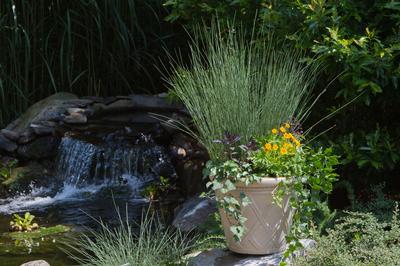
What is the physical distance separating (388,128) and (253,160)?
1.65 metres

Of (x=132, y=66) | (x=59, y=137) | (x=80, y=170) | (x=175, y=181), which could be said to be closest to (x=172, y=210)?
(x=175, y=181)

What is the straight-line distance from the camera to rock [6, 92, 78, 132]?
7.00m

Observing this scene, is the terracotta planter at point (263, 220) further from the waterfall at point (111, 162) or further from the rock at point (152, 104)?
the rock at point (152, 104)

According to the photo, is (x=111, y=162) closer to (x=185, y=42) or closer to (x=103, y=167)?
(x=103, y=167)

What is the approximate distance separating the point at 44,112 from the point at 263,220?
13.6 ft

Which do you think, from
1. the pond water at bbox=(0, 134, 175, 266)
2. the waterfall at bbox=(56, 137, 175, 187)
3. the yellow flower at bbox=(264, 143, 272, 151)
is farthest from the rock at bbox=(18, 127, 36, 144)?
the yellow flower at bbox=(264, 143, 272, 151)

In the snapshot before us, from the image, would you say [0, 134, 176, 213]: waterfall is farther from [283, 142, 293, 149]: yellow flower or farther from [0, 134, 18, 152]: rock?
[283, 142, 293, 149]: yellow flower

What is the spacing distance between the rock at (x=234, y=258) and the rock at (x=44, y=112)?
3789mm

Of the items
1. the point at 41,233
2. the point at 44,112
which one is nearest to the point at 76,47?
the point at 44,112

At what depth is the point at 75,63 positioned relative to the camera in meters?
7.97

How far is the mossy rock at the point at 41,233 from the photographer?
5.05m

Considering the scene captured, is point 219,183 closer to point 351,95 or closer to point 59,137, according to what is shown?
point 351,95

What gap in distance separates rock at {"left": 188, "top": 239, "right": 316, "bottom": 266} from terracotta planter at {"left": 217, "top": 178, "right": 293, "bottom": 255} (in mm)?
33

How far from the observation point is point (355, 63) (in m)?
3.92
